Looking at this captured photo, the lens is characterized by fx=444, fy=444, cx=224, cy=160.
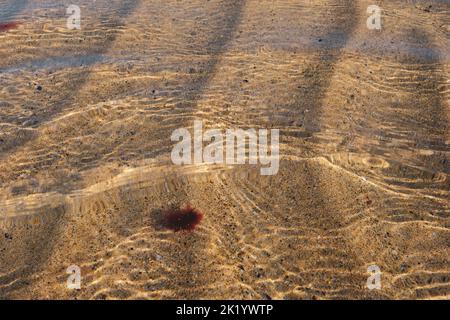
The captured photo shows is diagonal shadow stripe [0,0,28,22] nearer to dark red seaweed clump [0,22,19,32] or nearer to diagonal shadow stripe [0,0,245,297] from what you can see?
dark red seaweed clump [0,22,19,32]

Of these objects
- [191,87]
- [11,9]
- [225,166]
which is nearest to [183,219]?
[225,166]

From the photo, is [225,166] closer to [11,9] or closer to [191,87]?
[191,87]

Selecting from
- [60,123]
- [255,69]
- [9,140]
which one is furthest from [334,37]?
[9,140]

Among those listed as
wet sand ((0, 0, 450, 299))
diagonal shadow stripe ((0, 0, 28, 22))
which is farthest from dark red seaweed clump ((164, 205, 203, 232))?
diagonal shadow stripe ((0, 0, 28, 22))

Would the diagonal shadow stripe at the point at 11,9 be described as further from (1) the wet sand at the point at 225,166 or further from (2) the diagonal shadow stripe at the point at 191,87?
(2) the diagonal shadow stripe at the point at 191,87
